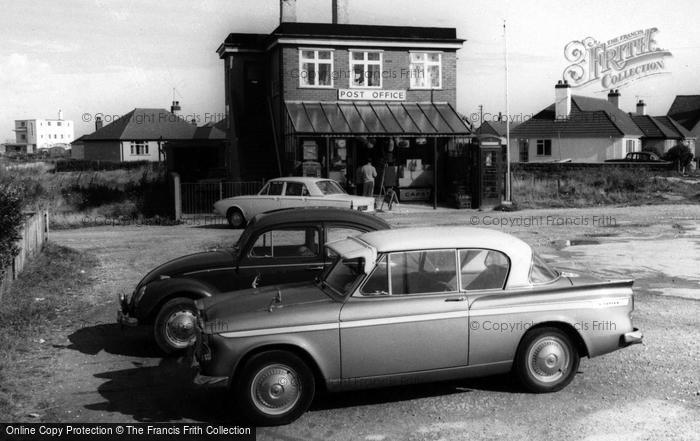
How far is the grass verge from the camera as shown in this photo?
7508 millimetres

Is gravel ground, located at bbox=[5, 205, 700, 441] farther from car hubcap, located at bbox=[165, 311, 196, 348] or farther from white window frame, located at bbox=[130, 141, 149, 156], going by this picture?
A: white window frame, located at bbox=[130, 141, 149, 156]

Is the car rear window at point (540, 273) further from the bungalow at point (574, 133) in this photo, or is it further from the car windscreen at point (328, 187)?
the bungalow at point (574, 133)

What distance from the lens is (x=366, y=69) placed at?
2825cm

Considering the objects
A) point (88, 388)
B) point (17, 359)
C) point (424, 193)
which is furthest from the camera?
point (424, 193)

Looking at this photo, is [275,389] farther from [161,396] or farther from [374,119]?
[374,119]

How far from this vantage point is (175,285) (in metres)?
8.59

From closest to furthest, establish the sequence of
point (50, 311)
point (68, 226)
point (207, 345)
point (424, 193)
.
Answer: point (207, 345) → point (50, 311) → point (68, 226) → point (424, 193)

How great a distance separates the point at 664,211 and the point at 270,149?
599 inches

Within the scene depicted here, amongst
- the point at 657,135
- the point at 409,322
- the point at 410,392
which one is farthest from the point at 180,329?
the point at 657,135

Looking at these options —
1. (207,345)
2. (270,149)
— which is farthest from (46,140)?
(207,345)

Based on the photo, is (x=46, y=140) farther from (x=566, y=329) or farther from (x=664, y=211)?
(x=566, y=329)

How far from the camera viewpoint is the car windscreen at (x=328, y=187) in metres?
20.1

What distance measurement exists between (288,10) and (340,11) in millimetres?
2203

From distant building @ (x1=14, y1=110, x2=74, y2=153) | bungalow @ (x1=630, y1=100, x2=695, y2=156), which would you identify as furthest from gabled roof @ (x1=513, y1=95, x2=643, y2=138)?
distant building @ (x1=14, y1=110, x2=74, y2=153)
